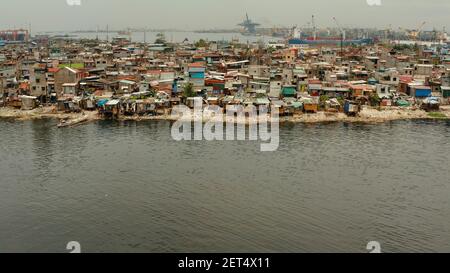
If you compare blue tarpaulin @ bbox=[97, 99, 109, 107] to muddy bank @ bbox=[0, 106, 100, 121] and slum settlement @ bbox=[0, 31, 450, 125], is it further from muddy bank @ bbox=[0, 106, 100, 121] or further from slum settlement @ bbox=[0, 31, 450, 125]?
muddy bank @ bbox=[0, 106, 100, 121]

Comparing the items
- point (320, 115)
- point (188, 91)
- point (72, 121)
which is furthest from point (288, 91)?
point (72, 121)

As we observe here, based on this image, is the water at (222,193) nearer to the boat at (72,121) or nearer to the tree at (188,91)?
the boat at (72,121)

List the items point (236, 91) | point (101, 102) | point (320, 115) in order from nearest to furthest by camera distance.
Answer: point (320, 115)
point (101, 102)
point (236, 91)

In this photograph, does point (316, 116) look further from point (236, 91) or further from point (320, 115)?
point (236, 91)

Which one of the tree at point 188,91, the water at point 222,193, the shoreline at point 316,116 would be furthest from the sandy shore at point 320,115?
the water at point 222,193

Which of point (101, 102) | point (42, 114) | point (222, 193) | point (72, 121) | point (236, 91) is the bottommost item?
point (222, 193)

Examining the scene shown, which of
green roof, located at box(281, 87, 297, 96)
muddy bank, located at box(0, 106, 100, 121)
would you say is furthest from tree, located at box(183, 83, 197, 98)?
green roof, located at box(281, 87, 297, 96)

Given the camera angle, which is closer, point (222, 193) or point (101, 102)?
point (222, 193)
